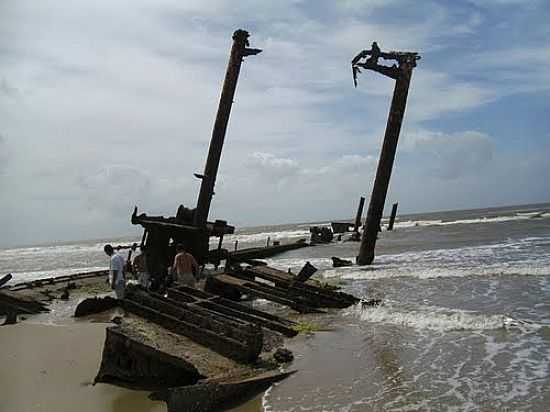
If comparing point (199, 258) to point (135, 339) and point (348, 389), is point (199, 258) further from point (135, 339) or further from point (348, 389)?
point (348, 389)

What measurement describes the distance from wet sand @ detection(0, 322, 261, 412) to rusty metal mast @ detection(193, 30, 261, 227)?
7.03 metres

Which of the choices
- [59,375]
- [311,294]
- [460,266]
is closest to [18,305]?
[59,375]

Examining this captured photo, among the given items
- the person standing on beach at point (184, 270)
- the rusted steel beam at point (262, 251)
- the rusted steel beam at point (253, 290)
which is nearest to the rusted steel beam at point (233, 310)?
the person standing on beach at point (184, 270)

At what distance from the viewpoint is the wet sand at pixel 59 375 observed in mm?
6125

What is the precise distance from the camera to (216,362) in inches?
273

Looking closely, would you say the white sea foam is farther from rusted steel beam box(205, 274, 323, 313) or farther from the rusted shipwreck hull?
rusted steel beam box(205, 274, 323, 313)

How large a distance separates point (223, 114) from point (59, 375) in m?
11.4

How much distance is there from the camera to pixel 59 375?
7348 millimetres

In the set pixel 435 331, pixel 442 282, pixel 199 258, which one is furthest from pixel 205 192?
pixel 435 331

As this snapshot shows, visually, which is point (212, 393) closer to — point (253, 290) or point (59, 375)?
point (59, 375)

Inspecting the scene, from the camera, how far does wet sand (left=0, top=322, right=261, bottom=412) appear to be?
241 inches

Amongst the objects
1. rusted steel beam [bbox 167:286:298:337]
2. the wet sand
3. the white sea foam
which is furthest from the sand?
the white sea foam

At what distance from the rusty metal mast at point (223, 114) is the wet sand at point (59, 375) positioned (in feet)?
23.1

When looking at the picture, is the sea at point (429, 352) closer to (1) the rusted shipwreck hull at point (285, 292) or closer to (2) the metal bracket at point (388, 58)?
(1) the rusted shipwreck hull at point (285, 292)
